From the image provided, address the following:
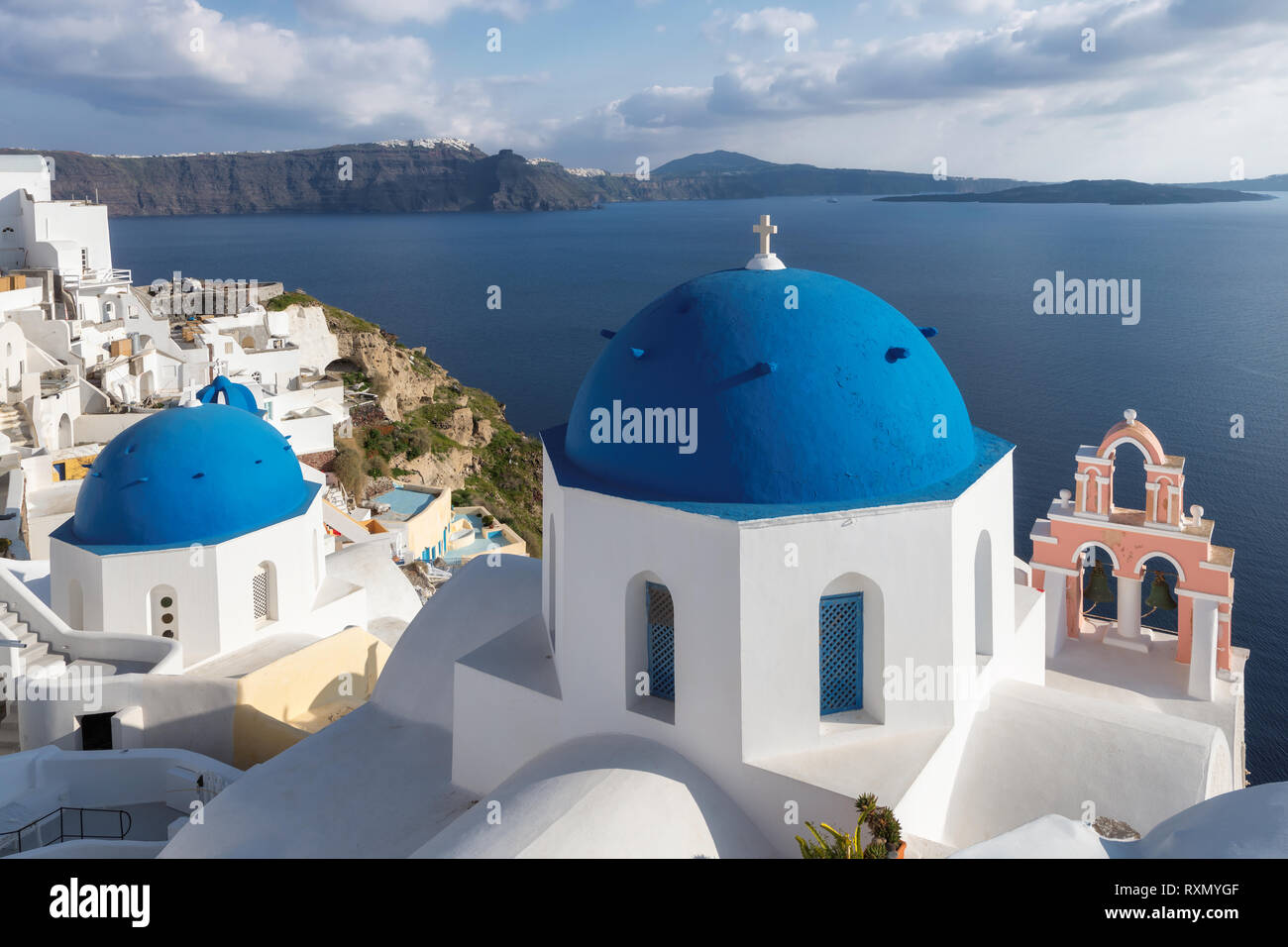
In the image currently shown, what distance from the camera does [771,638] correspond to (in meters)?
7.59

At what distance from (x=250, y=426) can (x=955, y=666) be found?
12311mm

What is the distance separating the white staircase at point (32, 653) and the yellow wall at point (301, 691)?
284 centimetres

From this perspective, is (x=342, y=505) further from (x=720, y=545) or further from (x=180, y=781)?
(x=720, y=545)

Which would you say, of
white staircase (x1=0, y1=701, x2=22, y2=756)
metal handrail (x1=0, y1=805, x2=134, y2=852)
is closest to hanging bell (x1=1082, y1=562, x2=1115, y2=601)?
metal handrail (x1=0, y1=805, x2=134, y2=852)

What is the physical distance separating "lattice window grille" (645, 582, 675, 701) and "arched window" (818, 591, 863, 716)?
1268 mm

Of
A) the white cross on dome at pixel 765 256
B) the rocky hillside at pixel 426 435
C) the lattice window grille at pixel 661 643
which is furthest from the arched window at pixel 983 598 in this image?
the rocky hillside at pixel 426 435

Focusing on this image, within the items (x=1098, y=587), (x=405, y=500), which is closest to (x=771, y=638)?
(x=1098, y=587)

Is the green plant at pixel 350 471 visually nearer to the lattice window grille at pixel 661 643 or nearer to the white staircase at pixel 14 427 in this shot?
the white staircase at pixel 14 427

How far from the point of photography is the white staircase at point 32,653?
14.3 metres

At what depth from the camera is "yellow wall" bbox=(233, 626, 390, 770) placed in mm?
14211

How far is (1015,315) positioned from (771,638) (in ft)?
230

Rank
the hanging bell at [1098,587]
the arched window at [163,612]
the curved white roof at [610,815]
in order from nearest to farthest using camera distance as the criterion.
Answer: the curved white roof at [610,815] → the hanging bell at [1098,587] → the arched window at [163,612]

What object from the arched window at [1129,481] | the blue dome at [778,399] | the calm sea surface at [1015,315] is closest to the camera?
the blue dome at [778,399]
